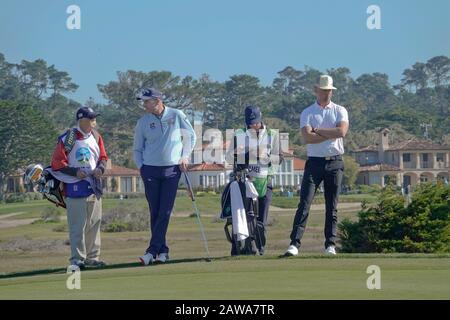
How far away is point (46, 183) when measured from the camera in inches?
450

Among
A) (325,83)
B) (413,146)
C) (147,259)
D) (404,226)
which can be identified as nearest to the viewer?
(147,259)

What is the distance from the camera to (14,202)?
272 feet

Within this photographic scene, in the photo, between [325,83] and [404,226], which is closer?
[325,83]

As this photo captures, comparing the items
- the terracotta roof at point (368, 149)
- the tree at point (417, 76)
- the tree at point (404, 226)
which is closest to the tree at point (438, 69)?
the tree at point (417, 76)

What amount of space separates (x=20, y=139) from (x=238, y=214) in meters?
86.2

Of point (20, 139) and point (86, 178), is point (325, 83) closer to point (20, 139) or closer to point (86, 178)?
point (86, 178)

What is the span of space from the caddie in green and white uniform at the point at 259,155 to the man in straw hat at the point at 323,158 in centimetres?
63

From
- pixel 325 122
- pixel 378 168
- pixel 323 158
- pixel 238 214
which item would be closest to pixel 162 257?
pixel 238 214

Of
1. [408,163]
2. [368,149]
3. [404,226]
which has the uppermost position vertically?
[368,149]

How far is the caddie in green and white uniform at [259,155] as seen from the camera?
12.1 metres

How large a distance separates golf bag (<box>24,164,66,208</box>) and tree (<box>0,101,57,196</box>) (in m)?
83.4

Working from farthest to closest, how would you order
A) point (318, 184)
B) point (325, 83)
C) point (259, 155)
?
point (259, 155) → point (318, 184) → point (325, 83)
